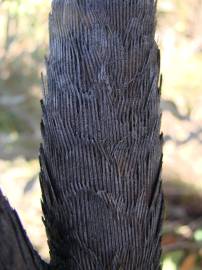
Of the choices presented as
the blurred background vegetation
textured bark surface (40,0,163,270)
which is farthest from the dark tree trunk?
the blurred background vegetation

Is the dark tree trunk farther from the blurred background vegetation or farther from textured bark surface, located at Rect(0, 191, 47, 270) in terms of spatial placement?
the blurred background vegetation

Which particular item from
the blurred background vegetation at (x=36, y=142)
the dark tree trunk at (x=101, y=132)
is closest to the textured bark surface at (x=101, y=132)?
the dark tree trunk at (x=101, y=132)

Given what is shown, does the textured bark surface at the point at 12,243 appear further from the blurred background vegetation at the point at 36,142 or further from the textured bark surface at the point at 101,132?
the blurred background vegetation at the point at 36,142

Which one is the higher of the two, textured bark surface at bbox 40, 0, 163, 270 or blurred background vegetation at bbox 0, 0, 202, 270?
blurred background vegetation at bbox 0, 0, 202, 270

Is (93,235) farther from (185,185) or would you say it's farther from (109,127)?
(185,185)

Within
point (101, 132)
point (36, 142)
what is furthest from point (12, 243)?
point (36, 142)

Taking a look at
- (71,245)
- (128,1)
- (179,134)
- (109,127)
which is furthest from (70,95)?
(179,134)

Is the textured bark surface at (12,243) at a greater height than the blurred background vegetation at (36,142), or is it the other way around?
the blurred background vegetation at (36,142)

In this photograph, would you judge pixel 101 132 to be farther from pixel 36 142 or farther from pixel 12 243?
pixel 36 142
